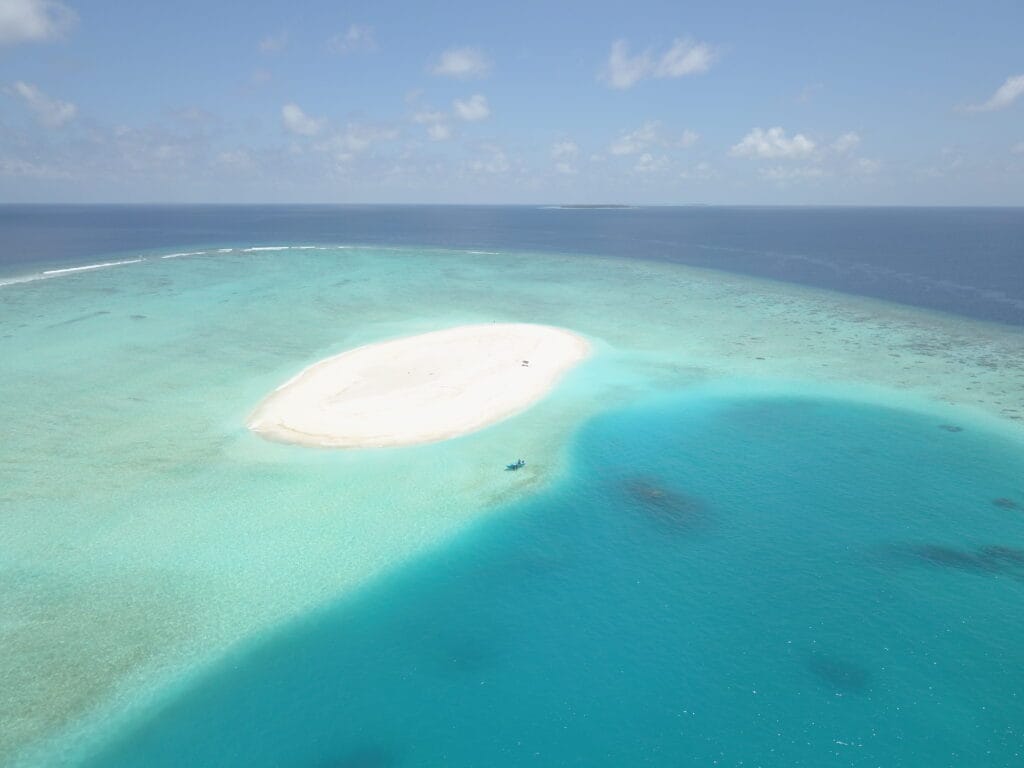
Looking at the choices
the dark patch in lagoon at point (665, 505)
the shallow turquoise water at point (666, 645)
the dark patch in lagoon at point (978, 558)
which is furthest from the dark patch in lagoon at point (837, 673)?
the dark patch in lagoon at point (978, 558)

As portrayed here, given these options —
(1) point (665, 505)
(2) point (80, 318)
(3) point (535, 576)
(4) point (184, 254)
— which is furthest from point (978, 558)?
(4) point (184, 254)

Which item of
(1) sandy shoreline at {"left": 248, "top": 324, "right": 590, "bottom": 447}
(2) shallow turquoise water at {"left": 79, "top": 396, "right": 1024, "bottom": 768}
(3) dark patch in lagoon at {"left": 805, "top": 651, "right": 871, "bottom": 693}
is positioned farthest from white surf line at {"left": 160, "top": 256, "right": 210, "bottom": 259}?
(3) dark patch in lagoon at {"left": 805, "top": 651, "right": 871, "bottom": 693}

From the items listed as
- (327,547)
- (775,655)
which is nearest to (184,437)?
(327,547)

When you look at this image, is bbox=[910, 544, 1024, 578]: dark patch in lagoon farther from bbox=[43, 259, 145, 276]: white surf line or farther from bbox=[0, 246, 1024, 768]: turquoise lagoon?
bbox=[43, 259, 145, 276]: white surf line

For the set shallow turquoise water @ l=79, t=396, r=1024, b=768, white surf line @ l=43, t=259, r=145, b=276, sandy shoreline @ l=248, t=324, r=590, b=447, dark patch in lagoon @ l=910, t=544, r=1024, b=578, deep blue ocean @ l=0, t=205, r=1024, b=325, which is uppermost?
deep blue ocean @ l=0, t=205, r=1024, b=325

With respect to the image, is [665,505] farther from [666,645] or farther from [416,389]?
[416,389]
